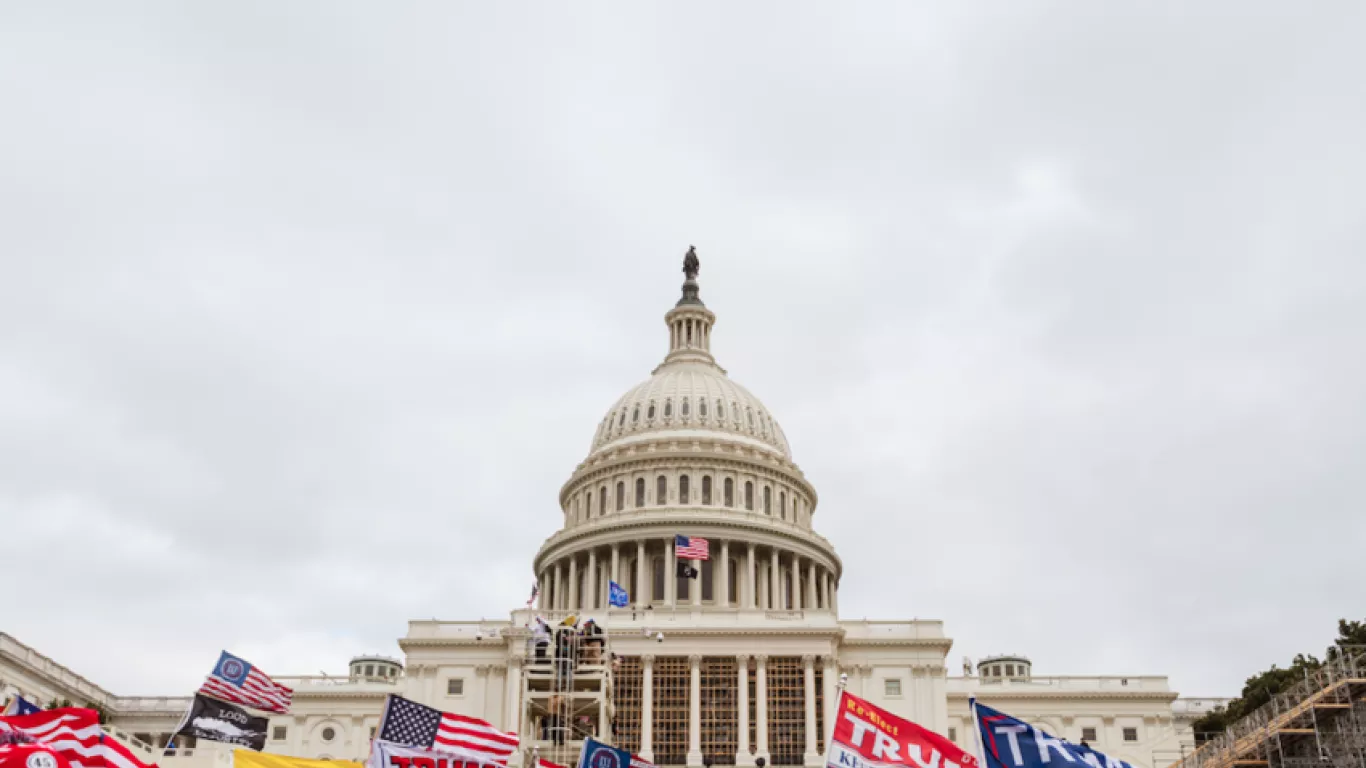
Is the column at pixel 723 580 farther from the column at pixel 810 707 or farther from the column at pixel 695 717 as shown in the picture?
the column at pixel 810 707

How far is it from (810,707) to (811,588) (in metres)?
26.8

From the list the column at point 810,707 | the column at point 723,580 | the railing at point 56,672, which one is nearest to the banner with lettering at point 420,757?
the column at point 810,707

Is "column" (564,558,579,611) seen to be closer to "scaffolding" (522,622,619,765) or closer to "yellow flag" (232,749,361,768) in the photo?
"scaffolding" (522,622,619,765)

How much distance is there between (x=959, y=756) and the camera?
2697cm

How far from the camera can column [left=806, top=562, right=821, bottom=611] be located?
106875mm

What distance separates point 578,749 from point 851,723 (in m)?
45.6

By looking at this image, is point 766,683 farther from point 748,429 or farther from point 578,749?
point 748,429

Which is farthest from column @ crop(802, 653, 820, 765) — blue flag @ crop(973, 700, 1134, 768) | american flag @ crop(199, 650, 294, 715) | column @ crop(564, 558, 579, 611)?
blue flag @ crop(973, 700, 1134, 768)

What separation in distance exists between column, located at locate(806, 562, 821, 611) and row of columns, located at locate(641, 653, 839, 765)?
2297cm

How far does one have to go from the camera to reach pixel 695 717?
8075 centimetres

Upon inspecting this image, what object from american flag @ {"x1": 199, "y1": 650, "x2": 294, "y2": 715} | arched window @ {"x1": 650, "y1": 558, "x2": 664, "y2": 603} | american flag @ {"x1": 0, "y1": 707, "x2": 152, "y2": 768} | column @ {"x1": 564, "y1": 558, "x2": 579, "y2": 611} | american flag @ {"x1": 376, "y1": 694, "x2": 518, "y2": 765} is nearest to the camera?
american flag @ {"x1": 0, "y1": 707, "x2": 152, "y2": 768}

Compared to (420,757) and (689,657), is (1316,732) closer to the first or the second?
(420,757)

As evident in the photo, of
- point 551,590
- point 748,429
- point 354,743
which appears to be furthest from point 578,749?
point 748,429

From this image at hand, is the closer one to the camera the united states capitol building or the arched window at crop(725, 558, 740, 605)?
the united states capitol building
